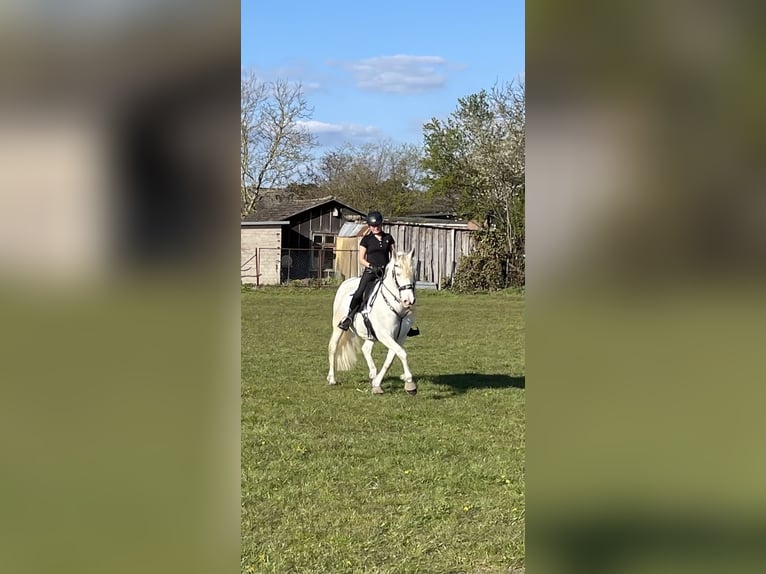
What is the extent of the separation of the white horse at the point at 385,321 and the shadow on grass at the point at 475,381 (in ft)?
2.49

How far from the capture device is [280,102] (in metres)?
40.2

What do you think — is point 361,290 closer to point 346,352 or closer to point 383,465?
point 346,352

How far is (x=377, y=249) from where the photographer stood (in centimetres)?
1085

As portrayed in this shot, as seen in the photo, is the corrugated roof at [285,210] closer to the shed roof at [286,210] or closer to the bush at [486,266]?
the shed roof at [286,210]

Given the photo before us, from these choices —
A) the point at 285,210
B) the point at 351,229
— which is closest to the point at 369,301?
the point at 351,229

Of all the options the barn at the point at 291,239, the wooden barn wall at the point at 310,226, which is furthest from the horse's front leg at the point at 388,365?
the wooden barn wall at the point at 310,226

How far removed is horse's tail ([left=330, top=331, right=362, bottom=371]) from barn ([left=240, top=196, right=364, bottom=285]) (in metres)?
20.3
